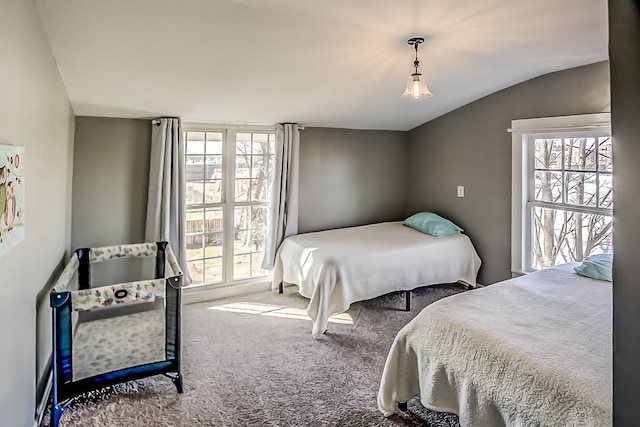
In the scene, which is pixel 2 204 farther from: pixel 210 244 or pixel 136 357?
pixel 210 244

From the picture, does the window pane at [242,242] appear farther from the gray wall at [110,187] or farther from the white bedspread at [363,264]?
the gray wall at [110,187]

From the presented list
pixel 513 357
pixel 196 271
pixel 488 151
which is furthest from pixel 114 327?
pixel 488 151

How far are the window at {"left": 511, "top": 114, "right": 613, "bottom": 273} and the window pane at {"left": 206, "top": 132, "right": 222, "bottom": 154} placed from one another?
2.81 m

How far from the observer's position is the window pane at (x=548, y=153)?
3516 millimetres

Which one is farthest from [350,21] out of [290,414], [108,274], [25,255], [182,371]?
[108,274]

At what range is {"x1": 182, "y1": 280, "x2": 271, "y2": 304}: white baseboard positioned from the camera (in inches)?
153

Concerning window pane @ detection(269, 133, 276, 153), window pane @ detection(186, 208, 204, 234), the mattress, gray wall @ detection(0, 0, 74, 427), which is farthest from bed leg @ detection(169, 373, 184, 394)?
window pane @ detection(269, 133, 276, 153)

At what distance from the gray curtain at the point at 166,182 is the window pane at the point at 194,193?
0.20m

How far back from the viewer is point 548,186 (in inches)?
143

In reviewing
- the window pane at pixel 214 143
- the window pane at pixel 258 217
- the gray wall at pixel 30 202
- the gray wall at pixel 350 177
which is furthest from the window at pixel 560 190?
the gray wall at pixel 30 202

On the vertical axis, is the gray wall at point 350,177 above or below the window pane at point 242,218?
above

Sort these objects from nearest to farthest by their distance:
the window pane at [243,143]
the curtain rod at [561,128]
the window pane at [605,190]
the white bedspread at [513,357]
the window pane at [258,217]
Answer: the white bedspread at [513,357] < the curtain rod at [561,128] < the window pane at [605,190] < the window pane at [243,143] < the window pane at [258,217]

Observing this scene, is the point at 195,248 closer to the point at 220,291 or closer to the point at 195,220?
the point at 195,220

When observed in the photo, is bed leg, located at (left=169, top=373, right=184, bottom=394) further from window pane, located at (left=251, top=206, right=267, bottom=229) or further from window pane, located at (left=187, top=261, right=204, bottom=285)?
window pane, located at (left=251, top=206, right=267, bottom=229)
